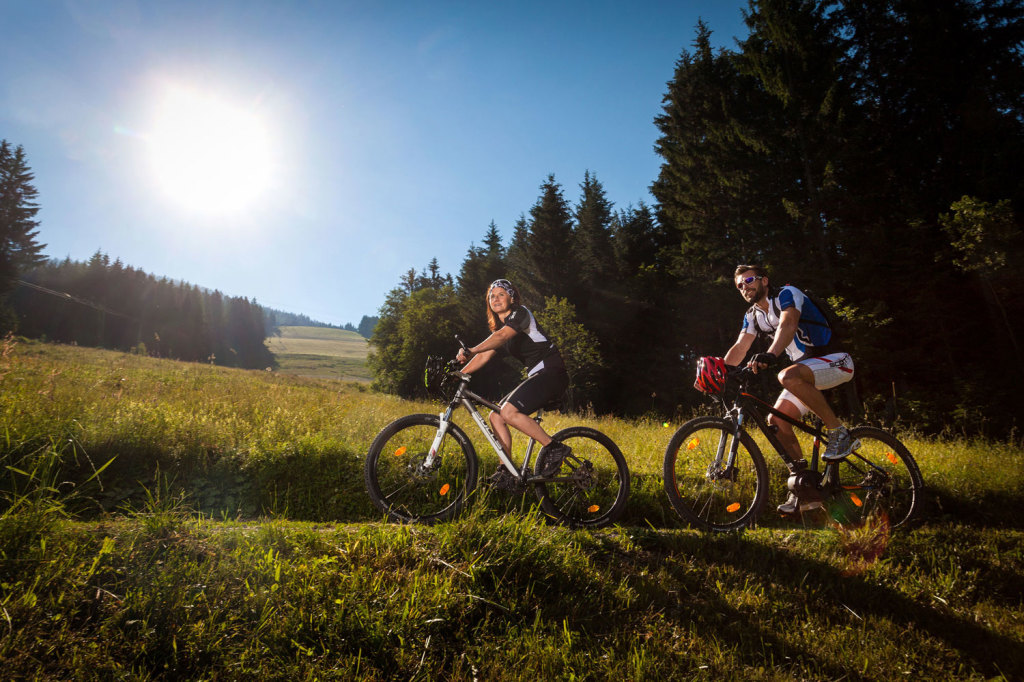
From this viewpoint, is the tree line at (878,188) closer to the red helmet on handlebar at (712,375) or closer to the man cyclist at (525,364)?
the red helmet on handlebar at (712,375)

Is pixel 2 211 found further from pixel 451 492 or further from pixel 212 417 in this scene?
pixel 451 492

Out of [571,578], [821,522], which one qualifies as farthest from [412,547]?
[821,522]

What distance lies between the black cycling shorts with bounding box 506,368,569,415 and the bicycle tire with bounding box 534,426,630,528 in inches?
14.2

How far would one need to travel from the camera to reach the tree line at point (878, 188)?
12.6 meters

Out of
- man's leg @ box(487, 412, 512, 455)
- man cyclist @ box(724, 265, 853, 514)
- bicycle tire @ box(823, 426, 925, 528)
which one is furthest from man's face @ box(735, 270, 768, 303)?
man's leg @ box(487, 412, 512, 455)

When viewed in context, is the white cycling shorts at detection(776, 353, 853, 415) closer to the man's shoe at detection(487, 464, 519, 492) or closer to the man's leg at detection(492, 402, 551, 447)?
the man's leg at detection(492, 402, 551, 447)

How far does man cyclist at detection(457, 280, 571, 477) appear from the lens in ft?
13.7

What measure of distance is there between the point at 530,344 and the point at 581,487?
5.11ft

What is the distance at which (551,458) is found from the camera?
13.8 feet

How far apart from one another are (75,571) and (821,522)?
609 centimetres

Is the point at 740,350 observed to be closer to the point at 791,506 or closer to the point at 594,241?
the point at 791,506

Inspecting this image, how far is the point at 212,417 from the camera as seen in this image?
247 inches

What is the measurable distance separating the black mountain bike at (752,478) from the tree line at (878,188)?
5340mm

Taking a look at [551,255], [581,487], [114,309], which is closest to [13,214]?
[114,309]
